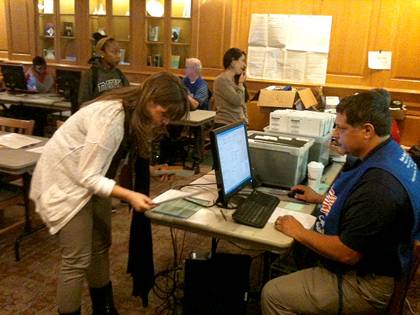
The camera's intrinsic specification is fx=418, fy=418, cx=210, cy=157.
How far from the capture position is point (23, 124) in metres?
3.24

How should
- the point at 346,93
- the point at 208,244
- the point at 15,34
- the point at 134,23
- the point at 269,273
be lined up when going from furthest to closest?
the point at 15,34 < the point at 134,23 < the point at 346,93 < the point at 208,244 < the point at 269,273

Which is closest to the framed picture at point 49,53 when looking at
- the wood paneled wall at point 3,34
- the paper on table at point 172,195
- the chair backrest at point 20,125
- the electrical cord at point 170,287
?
the wood paneled wall at point 3,34

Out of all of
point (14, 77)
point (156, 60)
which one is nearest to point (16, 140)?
point (14, 77)

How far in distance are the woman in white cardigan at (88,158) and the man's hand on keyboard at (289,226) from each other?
523mm

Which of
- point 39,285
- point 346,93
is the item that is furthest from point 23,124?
point 346,93

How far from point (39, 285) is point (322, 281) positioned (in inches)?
67.9

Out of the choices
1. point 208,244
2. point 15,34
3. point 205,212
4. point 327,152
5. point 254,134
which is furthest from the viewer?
point 15,34

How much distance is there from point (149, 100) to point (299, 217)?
81 cm

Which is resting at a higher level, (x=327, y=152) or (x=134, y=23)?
(x=134, y=23)

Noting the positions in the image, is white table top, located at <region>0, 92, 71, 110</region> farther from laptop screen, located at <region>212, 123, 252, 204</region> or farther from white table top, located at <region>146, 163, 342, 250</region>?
white table top, located at <region>146, 163, 342, 250</region>

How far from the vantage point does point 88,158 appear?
60.5 inches

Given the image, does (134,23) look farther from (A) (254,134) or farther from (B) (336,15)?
(A) (254,134)

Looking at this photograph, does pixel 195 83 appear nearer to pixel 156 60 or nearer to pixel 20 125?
pixel 156 60

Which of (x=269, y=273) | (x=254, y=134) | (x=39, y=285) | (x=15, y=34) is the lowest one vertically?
(x=39, y=285)
